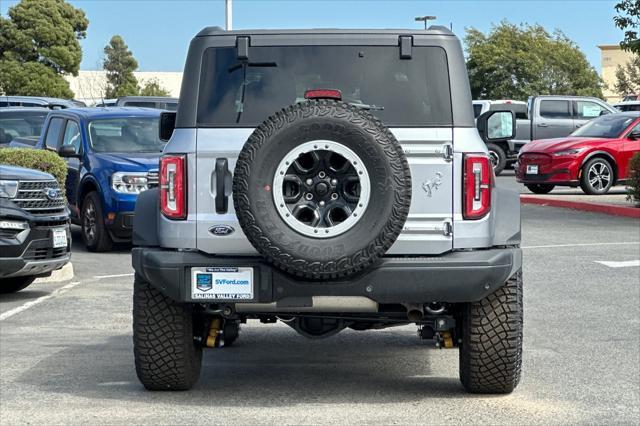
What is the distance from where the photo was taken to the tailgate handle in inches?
287

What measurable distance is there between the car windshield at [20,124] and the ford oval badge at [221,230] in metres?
14.8

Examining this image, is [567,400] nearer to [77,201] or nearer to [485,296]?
[485,296]

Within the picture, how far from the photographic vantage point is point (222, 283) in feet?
23.7

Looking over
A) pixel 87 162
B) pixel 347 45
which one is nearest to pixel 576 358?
pixel 347 45

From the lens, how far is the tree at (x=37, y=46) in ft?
253

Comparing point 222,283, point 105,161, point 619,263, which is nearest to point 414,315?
point 222,283

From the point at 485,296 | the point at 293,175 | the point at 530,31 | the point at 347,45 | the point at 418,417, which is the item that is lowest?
the point at 418,417

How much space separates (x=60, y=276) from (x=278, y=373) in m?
5.88

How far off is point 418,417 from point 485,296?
2.44ft

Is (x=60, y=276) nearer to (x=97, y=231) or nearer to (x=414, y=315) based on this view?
(x=97, y=231)

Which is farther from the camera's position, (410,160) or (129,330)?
(129,330)

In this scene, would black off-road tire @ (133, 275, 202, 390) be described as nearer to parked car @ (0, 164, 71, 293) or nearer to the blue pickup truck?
parked car @ (0, 164, 71, 293)

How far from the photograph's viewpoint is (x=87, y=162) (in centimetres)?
1705

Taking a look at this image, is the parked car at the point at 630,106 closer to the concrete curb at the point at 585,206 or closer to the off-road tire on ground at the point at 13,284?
the concrete curb at the point at 585,206
